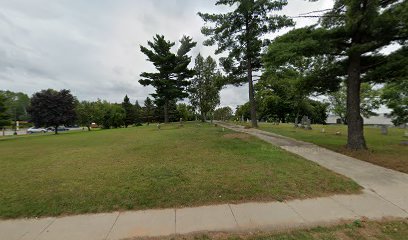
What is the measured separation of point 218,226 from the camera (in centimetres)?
367

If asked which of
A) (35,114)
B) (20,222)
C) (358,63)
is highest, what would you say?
(358,63)

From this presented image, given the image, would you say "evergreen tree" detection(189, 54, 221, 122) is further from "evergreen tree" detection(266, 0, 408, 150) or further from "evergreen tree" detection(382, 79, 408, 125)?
"evergreen tree" detection(266, 0, 408, 150)

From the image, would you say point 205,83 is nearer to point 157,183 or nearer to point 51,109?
point 51,109

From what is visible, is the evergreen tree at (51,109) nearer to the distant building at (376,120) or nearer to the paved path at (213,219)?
the paved path at (213,219)

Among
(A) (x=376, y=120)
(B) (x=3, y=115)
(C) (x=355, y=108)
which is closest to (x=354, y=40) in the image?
(C) (x=355, y=108)

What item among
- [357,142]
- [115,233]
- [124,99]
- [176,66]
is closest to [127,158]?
[115,233]

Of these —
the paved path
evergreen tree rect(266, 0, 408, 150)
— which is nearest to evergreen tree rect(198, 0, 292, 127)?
evergreen tree rect(266, 0, 408, 150)

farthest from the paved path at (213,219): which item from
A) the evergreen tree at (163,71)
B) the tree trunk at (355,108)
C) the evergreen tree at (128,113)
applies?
the evergreen tree at (128,113)

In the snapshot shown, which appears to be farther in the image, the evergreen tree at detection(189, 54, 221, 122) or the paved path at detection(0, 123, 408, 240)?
the evergreen tree at detection(189, 54, 221, 122)

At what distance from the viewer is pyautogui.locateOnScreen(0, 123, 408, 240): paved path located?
3.57 metres

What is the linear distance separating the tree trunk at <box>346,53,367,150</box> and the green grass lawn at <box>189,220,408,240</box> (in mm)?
7381

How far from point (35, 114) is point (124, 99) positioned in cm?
2176

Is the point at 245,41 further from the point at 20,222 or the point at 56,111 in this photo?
the point at 56,111

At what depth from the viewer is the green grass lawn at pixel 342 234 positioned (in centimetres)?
331
